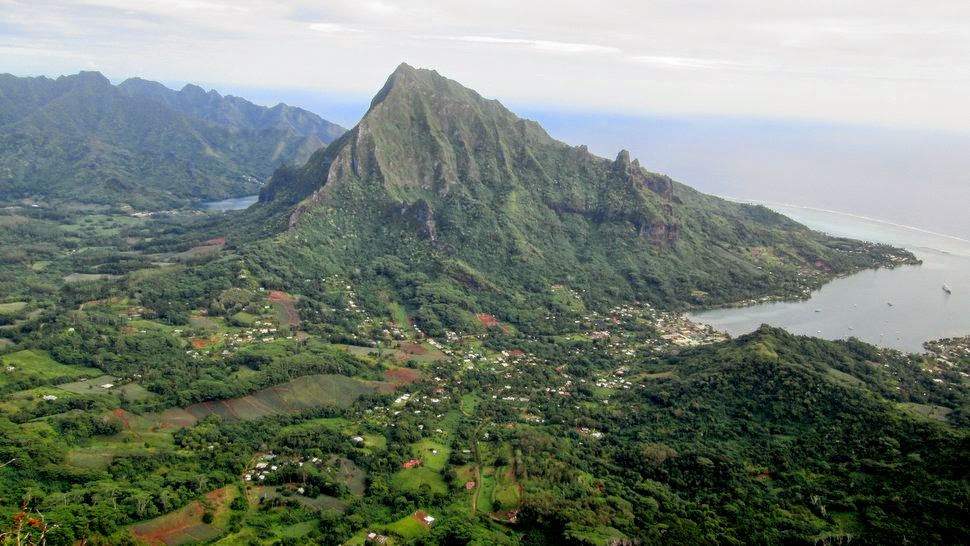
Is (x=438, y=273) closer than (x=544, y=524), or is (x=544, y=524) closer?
(x=544, y=524)

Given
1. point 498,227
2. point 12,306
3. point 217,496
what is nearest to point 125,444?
point 217,496

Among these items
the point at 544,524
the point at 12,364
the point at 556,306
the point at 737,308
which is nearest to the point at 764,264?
the point at 737,308

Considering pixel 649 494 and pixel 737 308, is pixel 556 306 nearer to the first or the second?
pixel 737 308

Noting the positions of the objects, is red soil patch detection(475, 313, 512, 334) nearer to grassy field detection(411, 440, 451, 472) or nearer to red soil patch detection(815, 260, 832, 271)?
grassy field detection(411, 440, 451, 472)

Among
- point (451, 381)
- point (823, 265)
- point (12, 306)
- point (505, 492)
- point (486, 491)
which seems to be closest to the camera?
point (505, 492)

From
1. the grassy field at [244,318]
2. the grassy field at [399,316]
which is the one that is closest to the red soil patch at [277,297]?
the grassy field at [244,318]

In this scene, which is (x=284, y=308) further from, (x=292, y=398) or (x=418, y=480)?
(x=418, y=480)

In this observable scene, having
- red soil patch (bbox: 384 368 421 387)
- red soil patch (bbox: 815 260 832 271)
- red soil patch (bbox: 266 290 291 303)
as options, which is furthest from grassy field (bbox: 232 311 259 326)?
red soil patch (bbox: 815 260 832 271)
